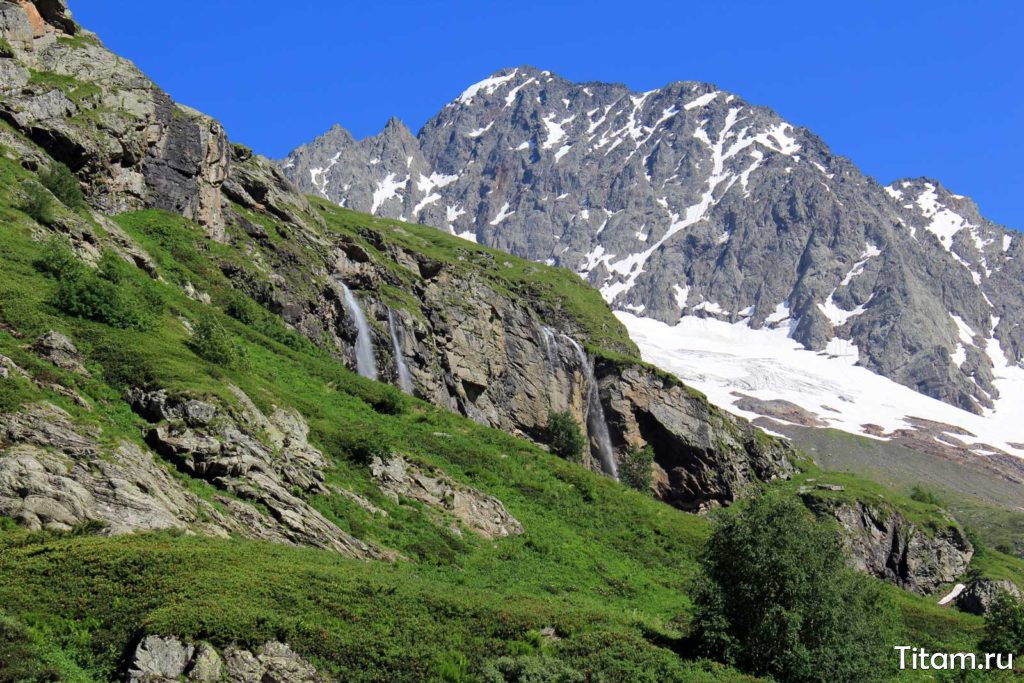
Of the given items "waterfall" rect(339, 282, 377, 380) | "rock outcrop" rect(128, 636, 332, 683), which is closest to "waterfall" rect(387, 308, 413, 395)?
"waterfall" rect(339, 282, 377, 380)

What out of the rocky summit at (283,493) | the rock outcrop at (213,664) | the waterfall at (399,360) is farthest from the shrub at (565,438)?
the rock outcrop at (213,664)

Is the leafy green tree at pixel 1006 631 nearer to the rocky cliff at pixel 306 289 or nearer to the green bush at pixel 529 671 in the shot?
the green bush at pixel 529 671

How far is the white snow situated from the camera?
97312 millimetres

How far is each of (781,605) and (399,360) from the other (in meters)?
61.0

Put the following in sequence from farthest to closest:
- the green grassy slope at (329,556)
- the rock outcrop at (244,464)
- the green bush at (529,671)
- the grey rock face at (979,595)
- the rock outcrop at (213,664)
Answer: the grey rock face at (979,595)
the rock outcrop at (244,464)
the green bush at (529,671)
the green grassy slope at (329,556)
the rock outcrop at (213,664)

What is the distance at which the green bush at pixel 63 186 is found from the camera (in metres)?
61.1

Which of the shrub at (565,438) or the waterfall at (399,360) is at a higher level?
the waterfall at (399,360)

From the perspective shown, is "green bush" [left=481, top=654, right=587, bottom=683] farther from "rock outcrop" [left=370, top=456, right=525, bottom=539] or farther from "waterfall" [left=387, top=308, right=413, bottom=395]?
"waterfall" [left=387, top=308, right=413, bottom=395]

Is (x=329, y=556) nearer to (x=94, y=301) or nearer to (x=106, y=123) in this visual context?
(x=94, y=301)

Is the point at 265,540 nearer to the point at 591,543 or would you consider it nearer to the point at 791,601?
the point at 791,601

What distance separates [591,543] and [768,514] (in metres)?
20.2

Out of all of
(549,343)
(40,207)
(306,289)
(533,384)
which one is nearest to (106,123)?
(306,289)

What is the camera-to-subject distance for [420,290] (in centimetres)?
10612

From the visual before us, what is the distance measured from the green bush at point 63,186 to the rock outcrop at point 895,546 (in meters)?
82.9
